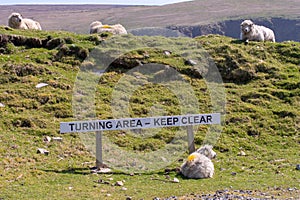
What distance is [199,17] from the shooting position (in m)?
142

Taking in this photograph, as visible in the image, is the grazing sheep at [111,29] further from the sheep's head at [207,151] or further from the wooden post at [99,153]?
the wooden post at [99,153]

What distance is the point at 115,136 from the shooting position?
647 inches

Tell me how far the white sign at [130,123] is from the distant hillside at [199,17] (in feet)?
296

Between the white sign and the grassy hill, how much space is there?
931 mm

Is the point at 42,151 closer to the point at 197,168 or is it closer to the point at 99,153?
the point at 99,153

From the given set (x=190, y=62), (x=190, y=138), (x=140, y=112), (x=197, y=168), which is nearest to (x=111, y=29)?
(x=190, y=62)

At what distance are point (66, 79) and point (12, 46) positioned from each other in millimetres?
3999

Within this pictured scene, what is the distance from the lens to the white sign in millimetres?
13852

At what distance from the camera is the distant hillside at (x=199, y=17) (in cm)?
12338

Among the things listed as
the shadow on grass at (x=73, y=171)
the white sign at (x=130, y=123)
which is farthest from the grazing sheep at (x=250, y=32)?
the shadow on grass at (x=73, y=171)

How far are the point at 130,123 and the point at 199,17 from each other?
130 metres

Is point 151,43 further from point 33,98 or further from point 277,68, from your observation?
point 33,98

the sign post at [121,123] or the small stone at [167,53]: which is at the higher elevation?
the small stone at [167,53]

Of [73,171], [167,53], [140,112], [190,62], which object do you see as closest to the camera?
[73,171]
